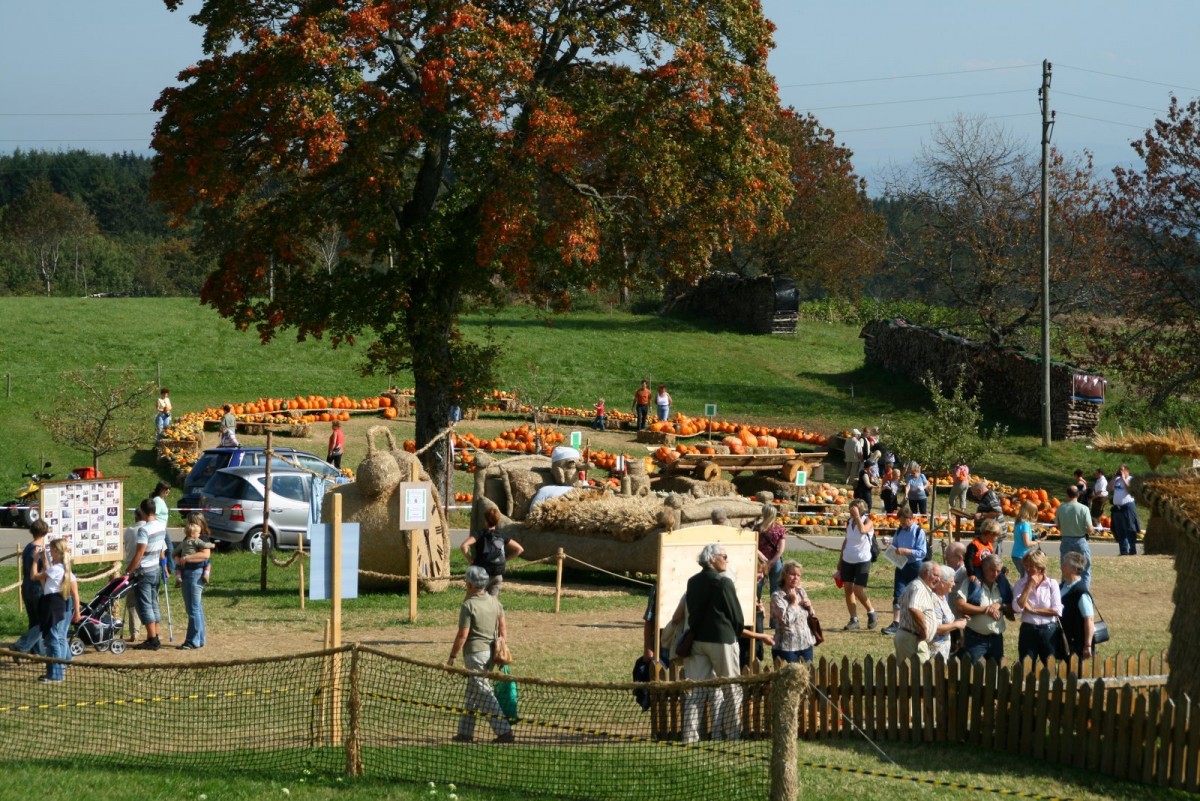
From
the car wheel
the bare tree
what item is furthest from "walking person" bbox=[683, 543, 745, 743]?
the bare tree

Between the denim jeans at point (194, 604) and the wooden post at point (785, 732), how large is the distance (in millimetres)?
8100

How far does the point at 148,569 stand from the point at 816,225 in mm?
46081

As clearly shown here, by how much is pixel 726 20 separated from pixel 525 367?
23.2 metres

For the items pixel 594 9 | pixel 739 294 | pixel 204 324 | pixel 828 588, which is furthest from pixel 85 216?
pixel 828 588

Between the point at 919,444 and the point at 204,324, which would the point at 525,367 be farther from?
the point at 919,444

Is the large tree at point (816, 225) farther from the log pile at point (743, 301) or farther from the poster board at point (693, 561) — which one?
the poster board at point (693, 561)

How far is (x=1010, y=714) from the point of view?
35.6 ft

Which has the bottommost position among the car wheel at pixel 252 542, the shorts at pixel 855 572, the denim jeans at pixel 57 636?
the car wheel at pixel 252 542

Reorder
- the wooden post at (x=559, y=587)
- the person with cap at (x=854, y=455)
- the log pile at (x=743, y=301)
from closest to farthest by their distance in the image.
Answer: the wooden post at (x=559, y=587), the person with cap at (x=854, y=455), the log pile at (x=743, y=301)

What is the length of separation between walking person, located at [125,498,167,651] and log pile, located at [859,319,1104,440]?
26.6 m

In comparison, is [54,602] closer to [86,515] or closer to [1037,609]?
[86,515]

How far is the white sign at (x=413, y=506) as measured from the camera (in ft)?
56.9

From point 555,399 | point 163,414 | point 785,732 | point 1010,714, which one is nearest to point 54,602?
point 785,732

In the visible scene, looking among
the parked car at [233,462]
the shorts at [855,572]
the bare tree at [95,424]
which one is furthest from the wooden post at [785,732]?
the bare tree at [95,424]
